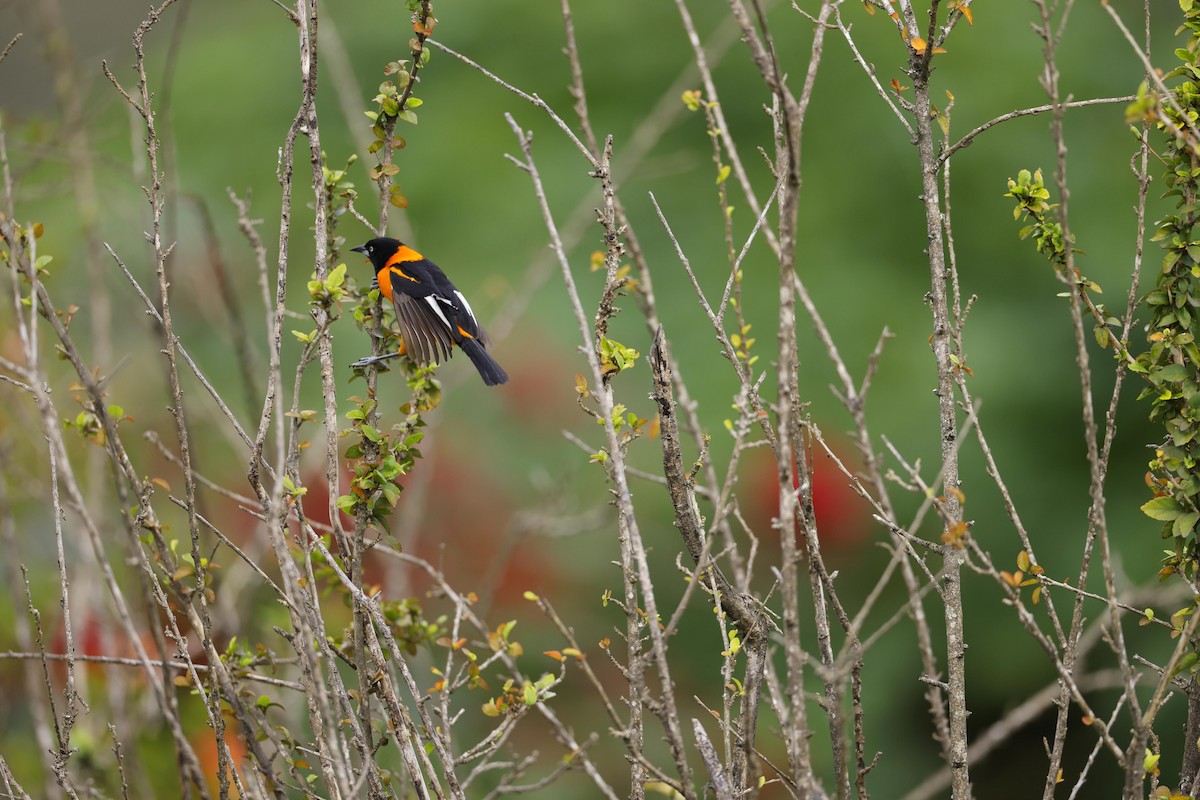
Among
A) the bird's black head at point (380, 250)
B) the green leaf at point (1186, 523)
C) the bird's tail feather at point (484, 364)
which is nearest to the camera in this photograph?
the green leaf at point (1186, 523)

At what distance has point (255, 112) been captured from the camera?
10875 mm

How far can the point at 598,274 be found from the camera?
8516 mm

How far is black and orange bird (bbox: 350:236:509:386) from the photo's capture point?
3617mm

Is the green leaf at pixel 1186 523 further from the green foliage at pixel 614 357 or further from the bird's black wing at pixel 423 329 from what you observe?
the bird's black wing at pixel 423 329

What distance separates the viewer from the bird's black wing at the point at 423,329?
3.10 m

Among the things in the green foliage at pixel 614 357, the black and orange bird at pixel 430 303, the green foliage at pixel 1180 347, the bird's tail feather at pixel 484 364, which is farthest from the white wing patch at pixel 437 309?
the green foliage at pixel 1180 347

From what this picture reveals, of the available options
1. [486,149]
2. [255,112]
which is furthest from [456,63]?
[255,112]

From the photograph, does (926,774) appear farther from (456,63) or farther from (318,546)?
(456,63)

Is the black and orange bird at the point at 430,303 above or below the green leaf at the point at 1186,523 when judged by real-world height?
above

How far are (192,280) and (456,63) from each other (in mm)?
4878

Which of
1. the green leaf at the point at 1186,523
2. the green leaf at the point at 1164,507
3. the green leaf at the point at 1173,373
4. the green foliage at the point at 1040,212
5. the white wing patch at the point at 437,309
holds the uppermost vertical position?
the green foliage at the point at 1040,212

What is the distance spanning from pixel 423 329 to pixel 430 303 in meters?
0.44

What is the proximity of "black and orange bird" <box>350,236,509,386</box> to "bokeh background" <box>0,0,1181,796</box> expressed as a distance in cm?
37

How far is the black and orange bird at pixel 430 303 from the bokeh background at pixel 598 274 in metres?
0.37
